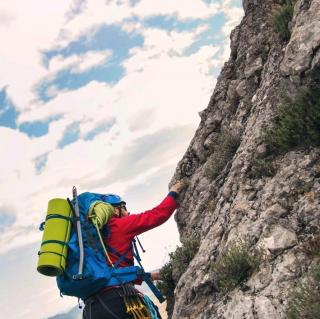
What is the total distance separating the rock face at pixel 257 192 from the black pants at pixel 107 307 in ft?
4.41

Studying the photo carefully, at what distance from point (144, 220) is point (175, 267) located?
6.40 ft

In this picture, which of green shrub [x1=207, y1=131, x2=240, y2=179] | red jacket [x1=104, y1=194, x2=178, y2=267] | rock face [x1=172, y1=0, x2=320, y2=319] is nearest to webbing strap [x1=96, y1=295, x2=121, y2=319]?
red jacket [x1=104, y1=194, x2=178, y2=267]

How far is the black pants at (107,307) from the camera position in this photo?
7605 mm

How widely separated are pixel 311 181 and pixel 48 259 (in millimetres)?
5037

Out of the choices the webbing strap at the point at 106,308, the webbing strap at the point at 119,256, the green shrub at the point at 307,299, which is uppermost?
the webbing strap at the point at 119,256

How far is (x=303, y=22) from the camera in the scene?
833cm

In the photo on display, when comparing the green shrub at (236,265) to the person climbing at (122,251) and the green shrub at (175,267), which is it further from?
the green shrub at (175,267)

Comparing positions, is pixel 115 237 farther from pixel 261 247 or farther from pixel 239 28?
pixel 239 28

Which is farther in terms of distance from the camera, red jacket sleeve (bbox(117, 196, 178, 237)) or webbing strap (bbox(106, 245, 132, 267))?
red jacket sleeve (bbox(117, 196, 178, 237))

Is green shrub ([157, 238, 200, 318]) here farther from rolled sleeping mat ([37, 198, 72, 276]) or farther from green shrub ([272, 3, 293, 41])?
green shrub ([272, 3, 293, 41])

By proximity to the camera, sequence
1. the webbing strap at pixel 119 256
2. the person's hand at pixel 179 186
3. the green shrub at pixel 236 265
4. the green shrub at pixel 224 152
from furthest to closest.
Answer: the person's hand at pixel 179 186 → the green shrub at pixel 224 152 → the webbing strap at pixel 119 256 → the green shrub at pixel 236 265

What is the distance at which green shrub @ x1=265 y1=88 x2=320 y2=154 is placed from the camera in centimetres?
759

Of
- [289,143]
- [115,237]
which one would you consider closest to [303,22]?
[289,143]

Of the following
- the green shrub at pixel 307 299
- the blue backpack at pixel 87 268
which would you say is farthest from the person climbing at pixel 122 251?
the green shrub at pixel 307 299
